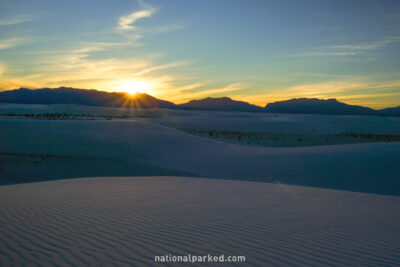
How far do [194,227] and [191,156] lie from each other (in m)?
12.8

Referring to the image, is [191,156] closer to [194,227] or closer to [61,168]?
[61,168]

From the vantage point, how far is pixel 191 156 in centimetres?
1773

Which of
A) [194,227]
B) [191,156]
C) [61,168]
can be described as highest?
[194,227]

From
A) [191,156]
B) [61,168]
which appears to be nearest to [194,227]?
[61,168]

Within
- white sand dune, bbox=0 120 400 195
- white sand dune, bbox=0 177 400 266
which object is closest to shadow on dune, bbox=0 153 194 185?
white sand dune, bbox=0 120 400 195

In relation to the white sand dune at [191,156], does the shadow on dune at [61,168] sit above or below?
below

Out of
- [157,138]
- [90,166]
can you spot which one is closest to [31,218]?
[90,166]

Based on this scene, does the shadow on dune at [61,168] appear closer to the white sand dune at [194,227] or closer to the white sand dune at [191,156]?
the white sand dune at [191,156]

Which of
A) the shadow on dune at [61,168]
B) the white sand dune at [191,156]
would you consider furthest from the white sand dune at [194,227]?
the shadow on dune at [61,168]

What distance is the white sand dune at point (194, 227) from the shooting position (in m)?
3.81

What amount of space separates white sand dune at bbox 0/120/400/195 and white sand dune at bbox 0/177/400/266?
15.3 feet

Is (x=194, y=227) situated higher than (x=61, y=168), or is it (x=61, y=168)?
(x=194, y=227)

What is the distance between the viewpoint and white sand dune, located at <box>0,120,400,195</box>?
12.5 m

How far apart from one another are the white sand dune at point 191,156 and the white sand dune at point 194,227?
4671 millimetres
